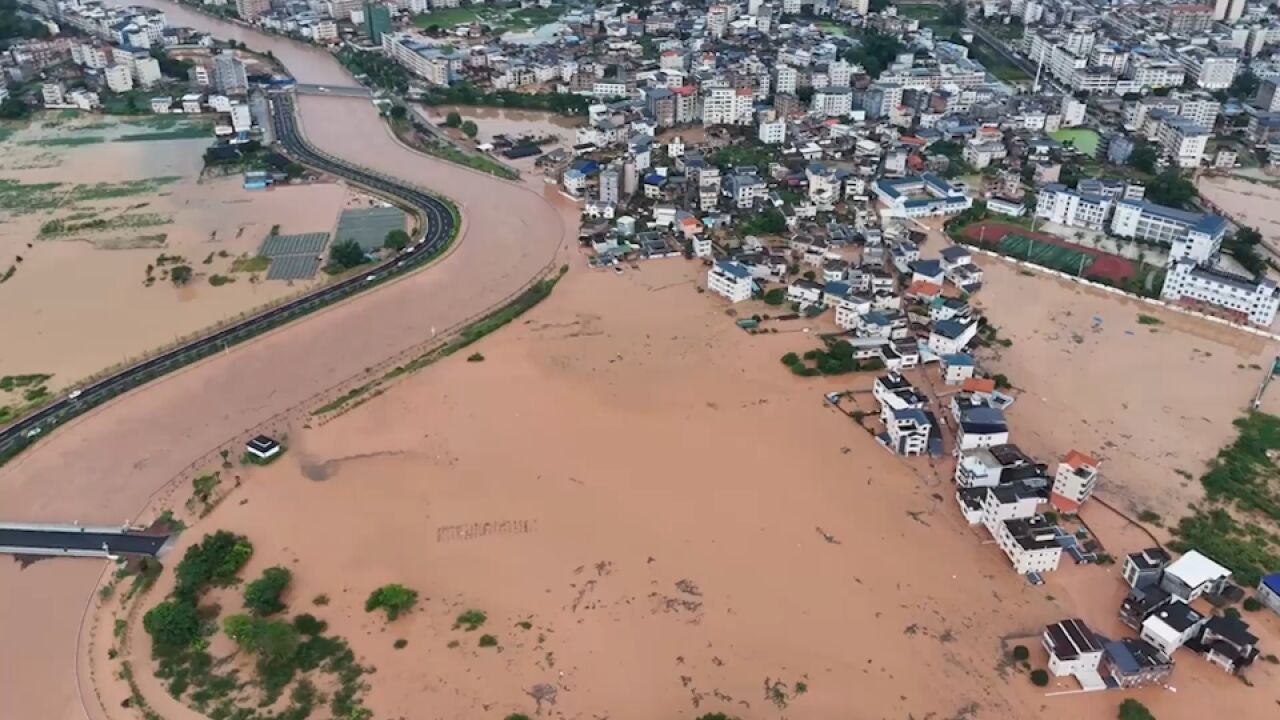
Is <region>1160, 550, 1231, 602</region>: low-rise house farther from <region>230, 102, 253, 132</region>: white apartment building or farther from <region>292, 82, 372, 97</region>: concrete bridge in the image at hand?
<region>292, 82, 372, 97</region>: concrete bridge

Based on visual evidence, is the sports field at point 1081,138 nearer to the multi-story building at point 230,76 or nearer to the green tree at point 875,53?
the green tree at point 875,53

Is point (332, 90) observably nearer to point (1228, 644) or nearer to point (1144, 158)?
point (1144, 158)

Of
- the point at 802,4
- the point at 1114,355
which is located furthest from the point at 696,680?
the point at 802,4

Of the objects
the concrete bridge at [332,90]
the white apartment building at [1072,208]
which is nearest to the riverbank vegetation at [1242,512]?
the white apartment building at [1072,208]

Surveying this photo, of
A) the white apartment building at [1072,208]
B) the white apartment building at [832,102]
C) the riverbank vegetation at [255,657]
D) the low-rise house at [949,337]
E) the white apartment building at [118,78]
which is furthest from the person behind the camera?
the white apartment building at [118,78]

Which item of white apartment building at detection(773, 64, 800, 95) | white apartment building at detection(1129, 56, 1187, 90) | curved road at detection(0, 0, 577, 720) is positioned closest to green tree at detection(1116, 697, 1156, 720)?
curved road at detection(0, 0, 577, 720)

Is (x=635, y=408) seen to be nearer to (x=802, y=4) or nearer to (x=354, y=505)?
(x=354, y=505)

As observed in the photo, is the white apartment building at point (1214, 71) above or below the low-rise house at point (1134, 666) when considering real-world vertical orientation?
above
